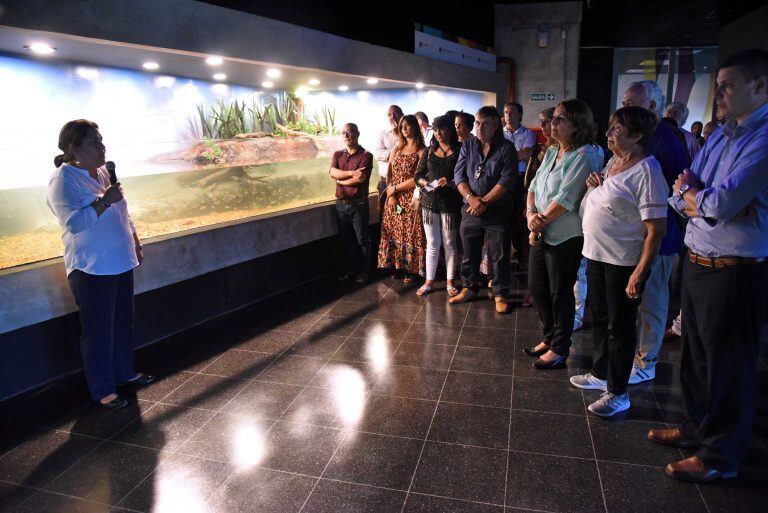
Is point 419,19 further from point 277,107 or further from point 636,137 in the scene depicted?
point 636,137

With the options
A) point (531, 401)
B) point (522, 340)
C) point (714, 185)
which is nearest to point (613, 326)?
point (531, 401)

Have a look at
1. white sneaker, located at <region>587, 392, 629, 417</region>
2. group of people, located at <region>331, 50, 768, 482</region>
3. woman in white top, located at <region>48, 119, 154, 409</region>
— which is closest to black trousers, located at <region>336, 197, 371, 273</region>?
group of people, located at <region>331, 50, 768, 482</region>

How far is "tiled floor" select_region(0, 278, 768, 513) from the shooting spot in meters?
2.17

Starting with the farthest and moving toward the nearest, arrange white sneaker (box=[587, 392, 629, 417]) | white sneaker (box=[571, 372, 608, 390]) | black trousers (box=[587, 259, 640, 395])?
1. white sneaker (box=[571, 372, 608, 390])
2. white sneaker (box=[587, 392, 629, 417])
3. black trousers (box=[587, 259, 640, 395])

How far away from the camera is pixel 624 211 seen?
8.18 ft

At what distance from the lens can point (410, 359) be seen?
3594 millimetres

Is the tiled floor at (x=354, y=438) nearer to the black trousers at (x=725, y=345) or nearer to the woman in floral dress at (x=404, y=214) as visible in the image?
the black trousers at (x=725, y=345)

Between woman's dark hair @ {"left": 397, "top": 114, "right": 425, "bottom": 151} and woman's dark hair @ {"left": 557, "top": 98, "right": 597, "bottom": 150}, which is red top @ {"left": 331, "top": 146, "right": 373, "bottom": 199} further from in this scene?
woman's dark hair @ {"left": 557, "top": 98, "right": 597, "bottom": 150}

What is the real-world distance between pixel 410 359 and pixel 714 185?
2.22 meters

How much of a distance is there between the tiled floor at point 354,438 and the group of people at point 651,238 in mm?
211

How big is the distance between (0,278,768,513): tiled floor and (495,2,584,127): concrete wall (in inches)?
324

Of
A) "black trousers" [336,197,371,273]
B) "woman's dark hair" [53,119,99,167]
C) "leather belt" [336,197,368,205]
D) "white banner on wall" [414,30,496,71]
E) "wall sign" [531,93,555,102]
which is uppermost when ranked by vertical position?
"white banner on wall" [414,30,496,71]

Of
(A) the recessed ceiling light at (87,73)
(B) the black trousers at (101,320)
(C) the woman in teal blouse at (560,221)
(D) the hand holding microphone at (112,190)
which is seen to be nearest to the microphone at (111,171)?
(D) the hand holding microphone at (112,190)

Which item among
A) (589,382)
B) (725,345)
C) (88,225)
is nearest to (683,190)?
(725,345)
